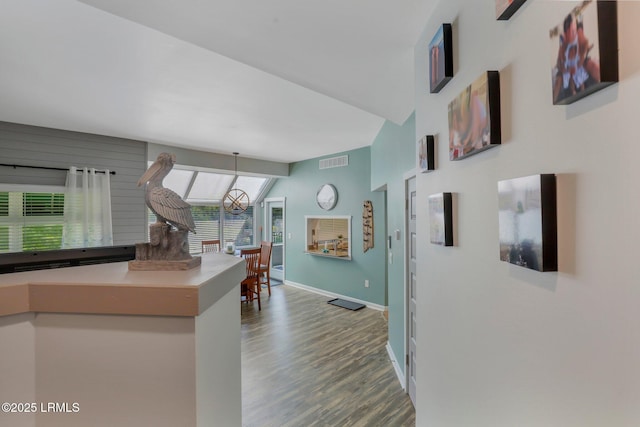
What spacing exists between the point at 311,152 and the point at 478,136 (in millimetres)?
4554

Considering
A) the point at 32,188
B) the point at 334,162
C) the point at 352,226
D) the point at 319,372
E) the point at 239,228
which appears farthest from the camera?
the point at 239,228

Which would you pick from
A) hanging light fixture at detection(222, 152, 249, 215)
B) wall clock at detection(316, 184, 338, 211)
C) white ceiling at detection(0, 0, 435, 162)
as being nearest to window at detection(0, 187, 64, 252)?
white ceiling at detection(0, 0, 435, 162)

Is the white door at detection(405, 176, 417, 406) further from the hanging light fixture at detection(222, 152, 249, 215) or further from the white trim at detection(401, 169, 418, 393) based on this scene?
the hanging light fixture at detection(222, 152, 249, 215)

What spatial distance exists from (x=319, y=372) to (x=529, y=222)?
2.72m

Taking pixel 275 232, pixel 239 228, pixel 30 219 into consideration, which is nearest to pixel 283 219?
pixel 275 232

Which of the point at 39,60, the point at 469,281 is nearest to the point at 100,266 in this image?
the point at 469,281

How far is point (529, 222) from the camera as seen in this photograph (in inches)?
25.5

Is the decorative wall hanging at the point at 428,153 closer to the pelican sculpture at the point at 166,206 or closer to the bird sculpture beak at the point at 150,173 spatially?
the pelican sculpture at the point at 166,206

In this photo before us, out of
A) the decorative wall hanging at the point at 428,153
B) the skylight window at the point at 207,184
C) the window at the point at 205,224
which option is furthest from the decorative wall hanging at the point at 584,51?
the window at the point at 205,224

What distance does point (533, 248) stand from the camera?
64 centimetres

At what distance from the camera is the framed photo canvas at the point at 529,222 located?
0.60 meters

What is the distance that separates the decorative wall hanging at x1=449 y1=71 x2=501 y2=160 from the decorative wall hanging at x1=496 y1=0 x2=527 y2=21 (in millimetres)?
137

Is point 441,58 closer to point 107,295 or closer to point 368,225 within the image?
point 107,295

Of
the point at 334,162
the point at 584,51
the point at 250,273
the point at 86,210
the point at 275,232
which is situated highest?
the point at 334,162
